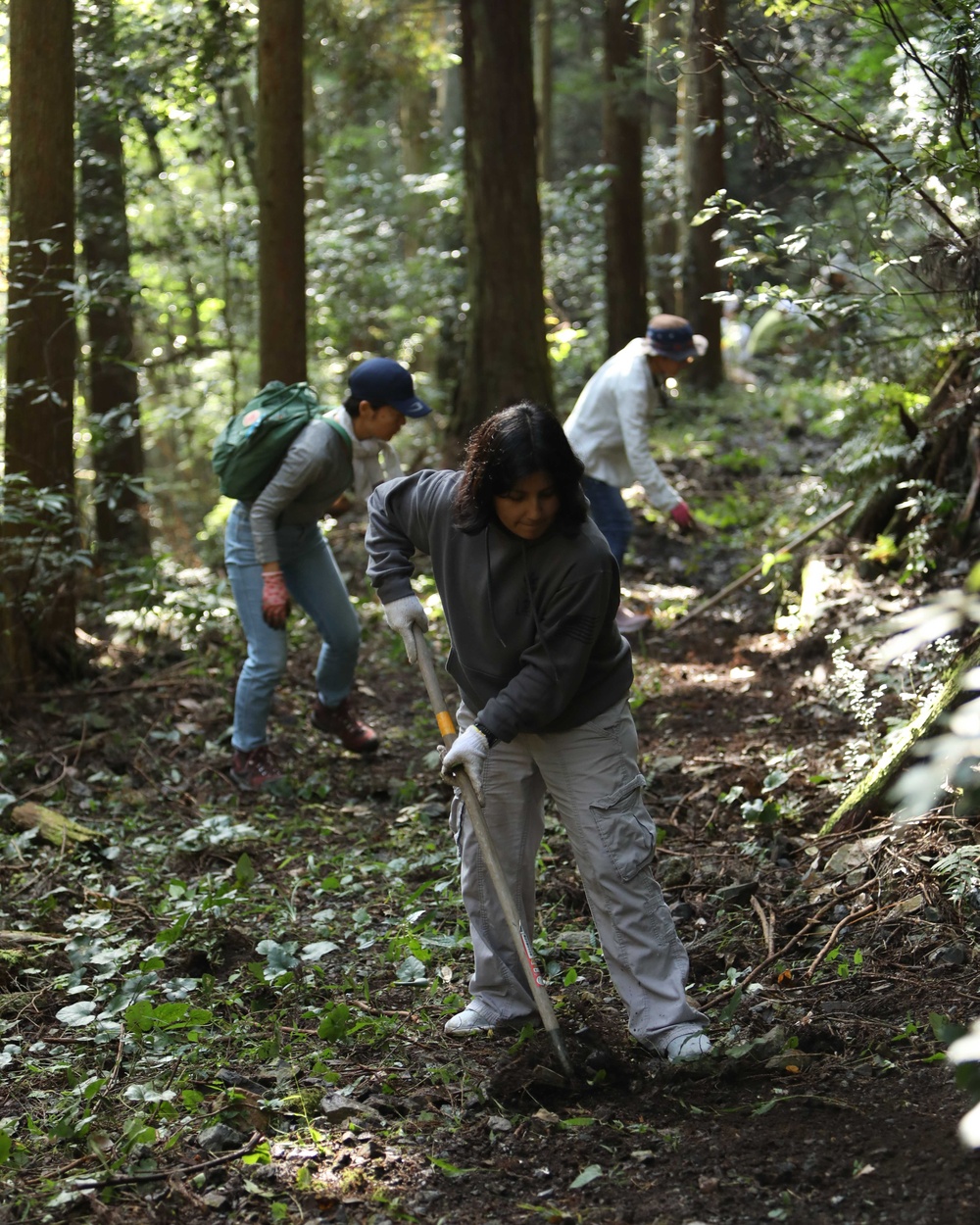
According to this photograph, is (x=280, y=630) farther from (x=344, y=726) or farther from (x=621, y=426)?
(x=621, y=426)

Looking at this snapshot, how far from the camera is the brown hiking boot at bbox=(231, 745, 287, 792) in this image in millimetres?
6293

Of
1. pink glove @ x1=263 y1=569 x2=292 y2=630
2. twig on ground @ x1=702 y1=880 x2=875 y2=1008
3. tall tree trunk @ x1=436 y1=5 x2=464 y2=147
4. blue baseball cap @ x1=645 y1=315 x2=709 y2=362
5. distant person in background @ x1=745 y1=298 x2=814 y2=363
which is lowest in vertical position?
twig on ground @ x1=702 y1=880 x2=875 y2=1008

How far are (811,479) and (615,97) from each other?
17.2ft

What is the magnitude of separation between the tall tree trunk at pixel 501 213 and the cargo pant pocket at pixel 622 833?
21.4 ft

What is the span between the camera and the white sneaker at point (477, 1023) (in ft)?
12.5

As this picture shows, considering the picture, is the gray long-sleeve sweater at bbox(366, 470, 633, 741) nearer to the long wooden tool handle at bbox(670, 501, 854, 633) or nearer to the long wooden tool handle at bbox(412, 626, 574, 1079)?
the long wooden tool handle at bbox(412, 626, 574, 1079)

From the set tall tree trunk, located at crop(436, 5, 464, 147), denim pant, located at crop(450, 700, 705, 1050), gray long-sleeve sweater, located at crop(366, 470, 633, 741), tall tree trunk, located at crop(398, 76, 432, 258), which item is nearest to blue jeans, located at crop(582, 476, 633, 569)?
gray long-sleeve sweater, located at crop(366, 470, 633, 741)

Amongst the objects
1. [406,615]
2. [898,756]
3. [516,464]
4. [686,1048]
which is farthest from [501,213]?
[686,1048]

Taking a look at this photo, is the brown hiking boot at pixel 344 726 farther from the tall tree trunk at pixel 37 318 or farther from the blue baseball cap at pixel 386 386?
the blue baseball cap at pixel 386 386

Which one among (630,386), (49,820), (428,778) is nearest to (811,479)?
(630,386)

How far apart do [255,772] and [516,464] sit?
12.0 feet

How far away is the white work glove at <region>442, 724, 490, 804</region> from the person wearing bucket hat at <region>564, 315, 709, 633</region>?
164 inches

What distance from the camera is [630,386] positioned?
7547 millimetres

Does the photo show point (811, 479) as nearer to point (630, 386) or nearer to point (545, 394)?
point (545, 394)
